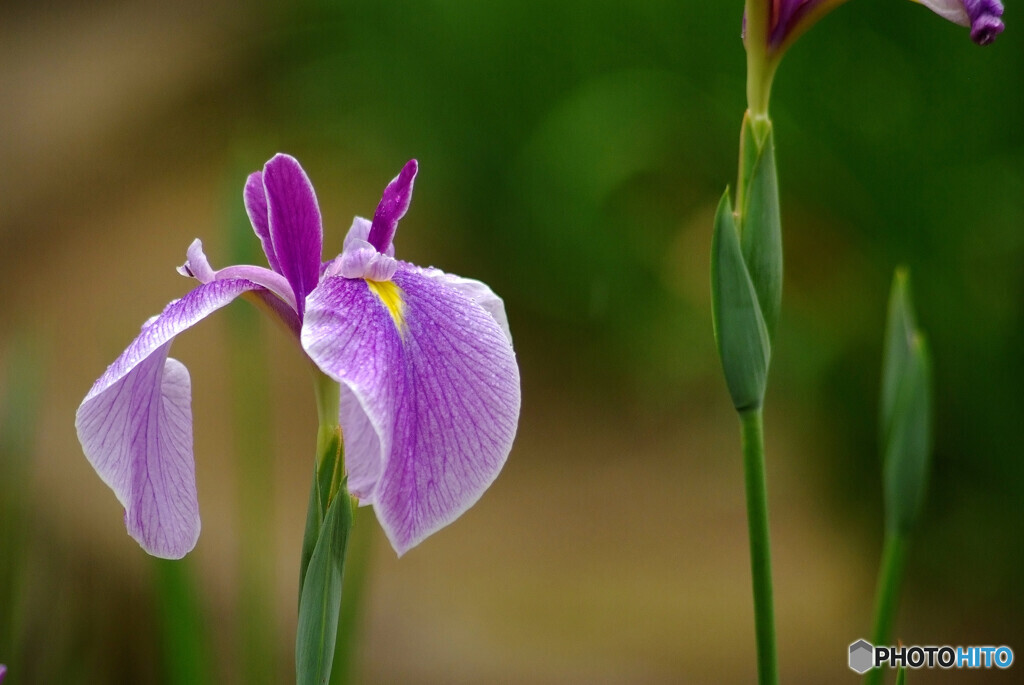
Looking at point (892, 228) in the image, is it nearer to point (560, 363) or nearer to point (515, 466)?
point (560, 363)

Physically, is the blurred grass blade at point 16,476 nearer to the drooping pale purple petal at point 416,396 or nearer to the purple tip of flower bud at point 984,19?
the drooping pale purple petal at point 416,396

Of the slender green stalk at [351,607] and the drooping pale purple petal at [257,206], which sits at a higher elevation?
the drooping pale purple petal at [257,206]

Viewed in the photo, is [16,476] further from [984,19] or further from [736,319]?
[984,19]

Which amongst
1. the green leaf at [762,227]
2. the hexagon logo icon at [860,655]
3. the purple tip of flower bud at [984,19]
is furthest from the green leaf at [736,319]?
the hexagon logo icon at [860,655]

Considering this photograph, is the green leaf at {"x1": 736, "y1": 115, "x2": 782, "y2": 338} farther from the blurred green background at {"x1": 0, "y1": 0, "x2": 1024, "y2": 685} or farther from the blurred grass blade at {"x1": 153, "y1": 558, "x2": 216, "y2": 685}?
the blurred green background at {"x1": 0, "y1": 0, "x2": 1024, "y2": 685}

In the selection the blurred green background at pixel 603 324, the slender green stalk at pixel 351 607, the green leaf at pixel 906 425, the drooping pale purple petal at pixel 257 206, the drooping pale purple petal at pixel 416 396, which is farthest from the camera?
the blurred green background at pixel 603 324

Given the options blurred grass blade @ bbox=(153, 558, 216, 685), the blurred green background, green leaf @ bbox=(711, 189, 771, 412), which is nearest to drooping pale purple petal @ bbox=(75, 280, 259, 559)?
green leaf @ bbox=(711, 189, 771, 412)

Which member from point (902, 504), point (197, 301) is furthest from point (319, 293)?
point (902, 504)
